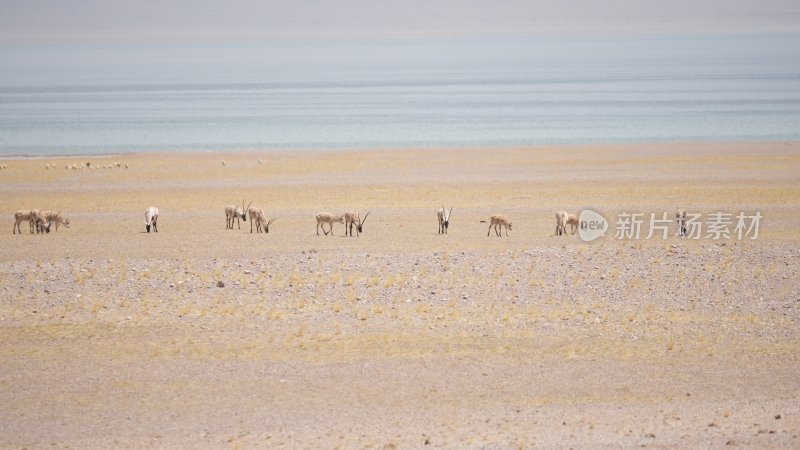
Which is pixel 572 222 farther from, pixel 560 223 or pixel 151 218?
pixel 151 218

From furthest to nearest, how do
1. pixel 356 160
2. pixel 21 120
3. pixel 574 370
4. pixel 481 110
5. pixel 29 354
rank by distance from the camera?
pixel 481 110
pixel 21 120
pixel 356 160
pixel 29 354
pixel 574 370

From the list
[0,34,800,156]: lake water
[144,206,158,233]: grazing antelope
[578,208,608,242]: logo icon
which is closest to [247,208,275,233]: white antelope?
[144,206,158,233]: grazing antelope

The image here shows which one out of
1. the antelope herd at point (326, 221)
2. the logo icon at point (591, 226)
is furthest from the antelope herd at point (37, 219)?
the logo icon at point (591, 226)

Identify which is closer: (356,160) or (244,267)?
(244,267)

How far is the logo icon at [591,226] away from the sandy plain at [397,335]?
94 cm

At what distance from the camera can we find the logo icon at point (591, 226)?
96.0 ft

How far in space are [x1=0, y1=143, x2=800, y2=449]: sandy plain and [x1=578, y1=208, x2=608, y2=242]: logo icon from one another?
940mm

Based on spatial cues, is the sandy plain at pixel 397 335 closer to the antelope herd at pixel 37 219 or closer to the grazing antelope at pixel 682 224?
the grazing antelope at pixel 682 224

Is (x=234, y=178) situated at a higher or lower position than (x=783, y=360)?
higher

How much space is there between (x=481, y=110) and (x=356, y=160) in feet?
153

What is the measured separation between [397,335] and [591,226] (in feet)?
43.8

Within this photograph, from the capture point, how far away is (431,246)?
2839cm

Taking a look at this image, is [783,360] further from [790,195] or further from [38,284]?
[790,195]

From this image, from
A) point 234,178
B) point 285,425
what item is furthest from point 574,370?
point 234,178
